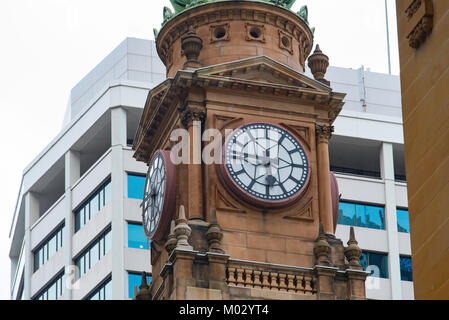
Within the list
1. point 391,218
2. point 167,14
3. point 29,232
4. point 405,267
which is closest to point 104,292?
point 29,232

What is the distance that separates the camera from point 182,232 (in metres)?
43.6

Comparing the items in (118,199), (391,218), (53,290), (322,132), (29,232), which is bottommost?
(322,132)

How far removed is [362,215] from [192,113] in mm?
34601

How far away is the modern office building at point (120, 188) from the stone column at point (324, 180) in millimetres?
25528

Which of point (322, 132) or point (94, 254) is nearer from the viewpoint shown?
point (322, 132)

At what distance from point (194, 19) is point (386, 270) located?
32.2 m

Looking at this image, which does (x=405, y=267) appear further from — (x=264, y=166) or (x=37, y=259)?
(x=264, y=166)

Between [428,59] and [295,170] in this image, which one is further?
[295,170]

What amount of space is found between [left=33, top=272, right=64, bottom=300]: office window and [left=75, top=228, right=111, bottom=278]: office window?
163cm

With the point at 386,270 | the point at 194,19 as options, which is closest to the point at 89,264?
the point at 386,270

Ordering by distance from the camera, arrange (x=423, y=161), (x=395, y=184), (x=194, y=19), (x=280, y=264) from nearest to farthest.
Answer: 1. (x=423, y=161)
2. (x=280, y=264)
3. (x=194, y=19)
4. (x=395, y=184)

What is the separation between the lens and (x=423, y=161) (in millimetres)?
27375

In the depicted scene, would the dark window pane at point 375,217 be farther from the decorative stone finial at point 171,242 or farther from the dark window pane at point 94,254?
the decorative stone finial at point 171,242

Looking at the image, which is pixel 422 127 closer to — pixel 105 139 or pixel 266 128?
pixel 266 128
